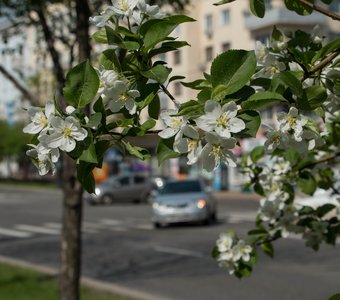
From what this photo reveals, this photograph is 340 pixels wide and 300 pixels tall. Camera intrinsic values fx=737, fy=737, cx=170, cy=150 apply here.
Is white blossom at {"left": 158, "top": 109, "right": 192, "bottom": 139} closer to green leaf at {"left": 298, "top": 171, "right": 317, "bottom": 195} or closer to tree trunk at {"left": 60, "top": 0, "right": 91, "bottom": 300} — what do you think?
green leaf at {"left": 298, "top": 171, "right": 317, "bottom": 195}

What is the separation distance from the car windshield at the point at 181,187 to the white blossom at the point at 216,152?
801 inches

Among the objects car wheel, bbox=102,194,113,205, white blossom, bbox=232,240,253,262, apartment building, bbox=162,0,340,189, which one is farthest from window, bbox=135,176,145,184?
white blossom, bbox=232,240,253,262

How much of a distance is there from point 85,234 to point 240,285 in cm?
987

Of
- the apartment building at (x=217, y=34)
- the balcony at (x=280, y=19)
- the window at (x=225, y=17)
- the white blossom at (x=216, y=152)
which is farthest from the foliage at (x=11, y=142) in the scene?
the white blossom at (x=216, y=152)

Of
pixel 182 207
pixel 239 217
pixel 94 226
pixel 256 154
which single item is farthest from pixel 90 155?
pixel 239 217

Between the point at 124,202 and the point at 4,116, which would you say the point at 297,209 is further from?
the point at 4,116

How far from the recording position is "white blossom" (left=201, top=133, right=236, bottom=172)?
202cm

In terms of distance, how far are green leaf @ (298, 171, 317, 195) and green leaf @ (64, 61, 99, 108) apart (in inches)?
74.0

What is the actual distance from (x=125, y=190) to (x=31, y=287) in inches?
983

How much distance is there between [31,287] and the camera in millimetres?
10250

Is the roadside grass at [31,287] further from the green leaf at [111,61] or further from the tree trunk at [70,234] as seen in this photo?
the green leaf at [111,61]

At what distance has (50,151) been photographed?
217 cm

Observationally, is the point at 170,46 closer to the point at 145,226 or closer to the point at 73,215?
the point at 73,215

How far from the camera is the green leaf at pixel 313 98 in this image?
229cm
